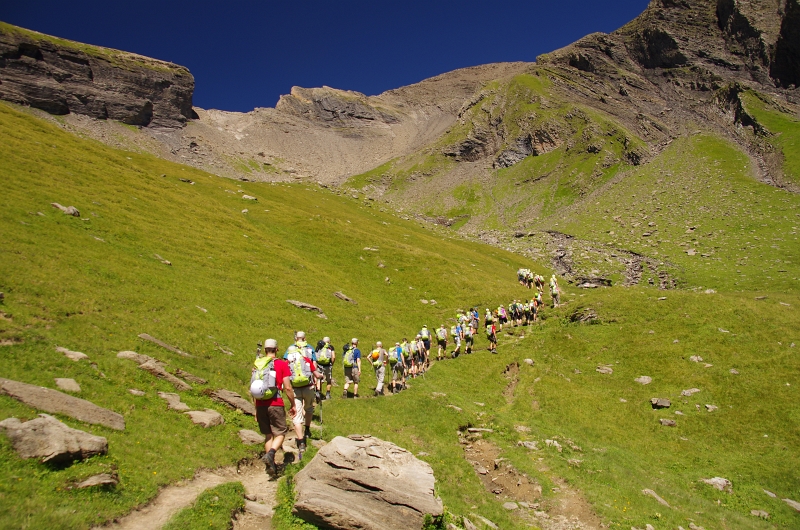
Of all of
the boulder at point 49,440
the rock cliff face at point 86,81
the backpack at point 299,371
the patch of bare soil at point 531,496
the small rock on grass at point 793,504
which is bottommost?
the patch of bare soil at point 531,496

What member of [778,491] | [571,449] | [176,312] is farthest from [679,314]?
[176,312]

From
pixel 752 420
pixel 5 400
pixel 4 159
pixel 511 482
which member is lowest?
pixel 511 482

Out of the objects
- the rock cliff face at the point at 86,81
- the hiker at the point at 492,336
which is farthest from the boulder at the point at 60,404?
the rock cliff face at the point at 86,81

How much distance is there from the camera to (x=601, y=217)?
10456 cm

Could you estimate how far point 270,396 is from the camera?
13.3 m

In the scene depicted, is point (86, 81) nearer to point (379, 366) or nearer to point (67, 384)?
point (379, 366)

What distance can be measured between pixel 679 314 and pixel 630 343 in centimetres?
554

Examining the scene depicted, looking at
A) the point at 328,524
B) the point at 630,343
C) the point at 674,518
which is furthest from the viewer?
the point at 630,343

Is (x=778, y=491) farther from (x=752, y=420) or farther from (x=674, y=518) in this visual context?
(x=674, y=518)

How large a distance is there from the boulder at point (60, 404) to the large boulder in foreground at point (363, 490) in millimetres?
6133

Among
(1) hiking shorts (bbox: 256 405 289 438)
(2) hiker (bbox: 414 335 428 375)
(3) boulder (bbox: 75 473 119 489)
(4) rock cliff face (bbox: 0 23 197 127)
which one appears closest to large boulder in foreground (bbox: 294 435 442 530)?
(1) hiking shorts (bbox: 256 405 289 438)

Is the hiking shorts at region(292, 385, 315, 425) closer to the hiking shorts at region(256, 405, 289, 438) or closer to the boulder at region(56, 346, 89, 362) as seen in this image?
the hiking shorts at region(256, 405, 289, 438)

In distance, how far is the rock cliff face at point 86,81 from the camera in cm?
14888

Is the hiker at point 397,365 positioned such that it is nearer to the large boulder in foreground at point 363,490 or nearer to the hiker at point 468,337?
the hiker at point 468,337
